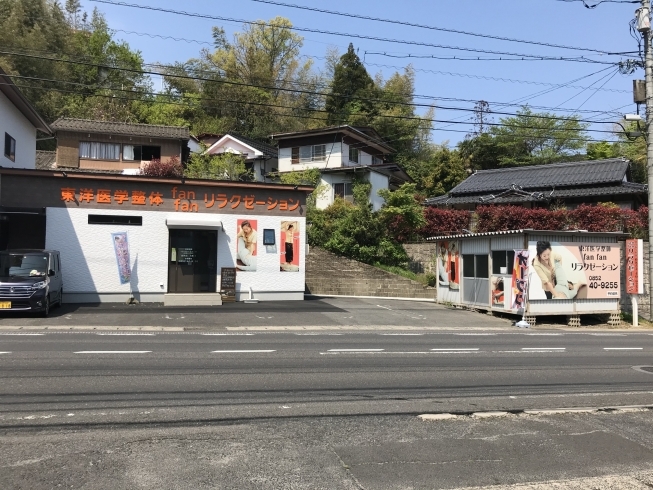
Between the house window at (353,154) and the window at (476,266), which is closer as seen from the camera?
the window at (476,266)

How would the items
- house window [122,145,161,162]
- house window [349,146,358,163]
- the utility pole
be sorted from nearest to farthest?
the utility pole, house window [122,145,161,162], house window [349,146,358,163]

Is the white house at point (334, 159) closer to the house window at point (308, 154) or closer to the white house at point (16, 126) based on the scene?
the house window at point (308, 154)

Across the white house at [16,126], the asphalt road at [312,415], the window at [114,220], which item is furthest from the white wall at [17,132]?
the asphalt road at [312,415]

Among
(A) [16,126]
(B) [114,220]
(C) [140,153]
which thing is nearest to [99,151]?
(C) [140,153]

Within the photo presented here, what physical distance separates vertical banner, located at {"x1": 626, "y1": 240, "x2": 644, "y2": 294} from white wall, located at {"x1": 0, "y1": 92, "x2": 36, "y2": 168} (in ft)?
82.8

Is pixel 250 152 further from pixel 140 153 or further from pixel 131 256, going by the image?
pixel 131 256

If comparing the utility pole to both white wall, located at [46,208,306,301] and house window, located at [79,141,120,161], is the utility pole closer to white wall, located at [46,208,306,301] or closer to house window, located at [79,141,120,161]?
white wall, located at [46,208,306,301]

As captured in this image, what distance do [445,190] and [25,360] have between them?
40578 millimetres

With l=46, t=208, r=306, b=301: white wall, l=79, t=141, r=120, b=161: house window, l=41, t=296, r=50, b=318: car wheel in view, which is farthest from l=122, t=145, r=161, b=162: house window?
l=41, t=296, r=50, b=318: car wheel

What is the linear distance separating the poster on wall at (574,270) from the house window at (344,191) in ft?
65.1

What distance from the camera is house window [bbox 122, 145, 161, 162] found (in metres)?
38.0

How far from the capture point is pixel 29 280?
1625cm

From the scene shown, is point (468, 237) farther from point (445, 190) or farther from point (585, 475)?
point (445, 190)

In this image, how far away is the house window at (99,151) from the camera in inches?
1479
